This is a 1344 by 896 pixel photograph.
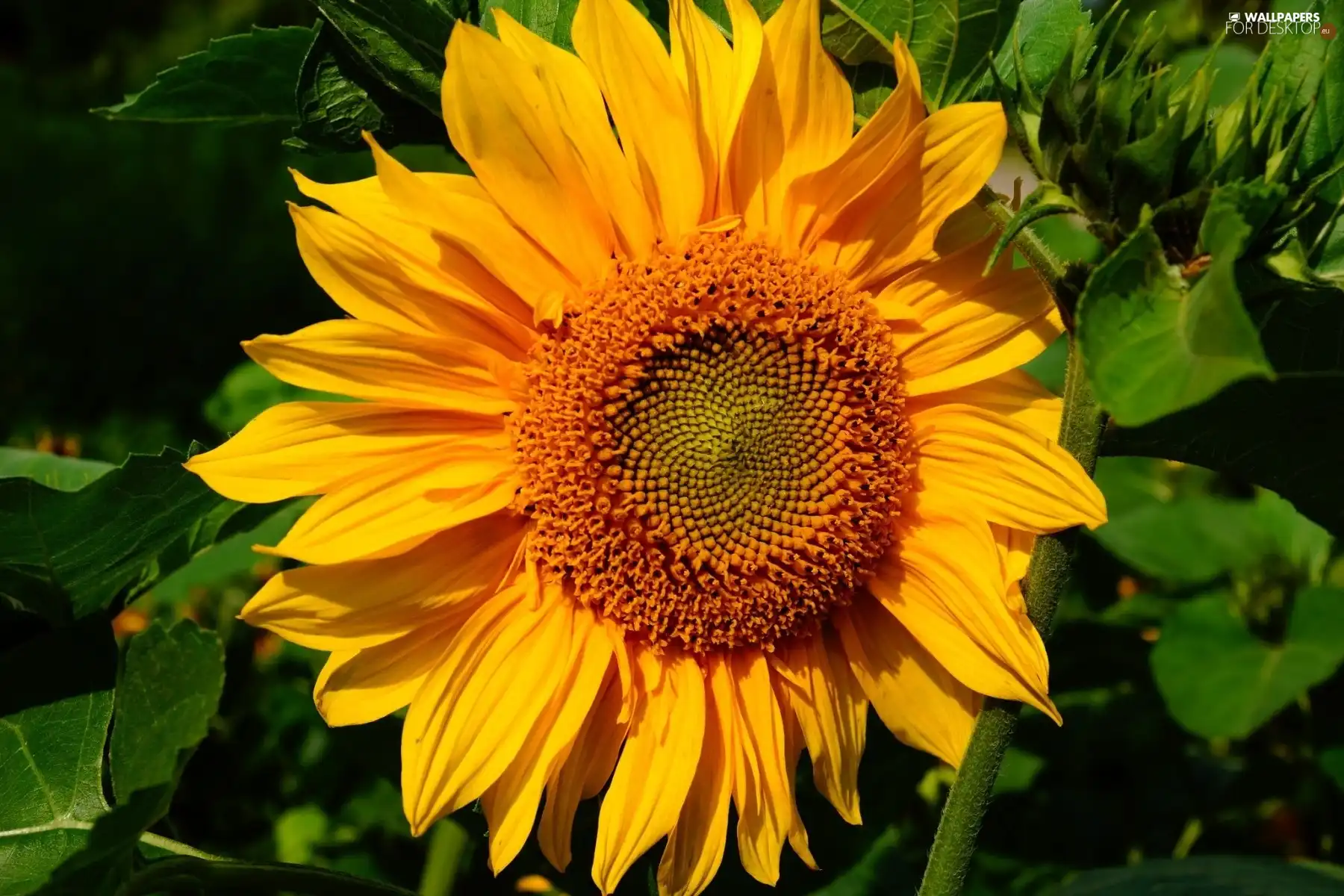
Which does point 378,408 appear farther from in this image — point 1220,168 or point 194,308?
point 194,308

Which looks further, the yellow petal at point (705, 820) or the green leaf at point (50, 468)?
the green leaf at point (50, 468)

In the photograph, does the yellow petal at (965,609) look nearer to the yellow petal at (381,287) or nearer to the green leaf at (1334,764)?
the yellow petal at (381,287)

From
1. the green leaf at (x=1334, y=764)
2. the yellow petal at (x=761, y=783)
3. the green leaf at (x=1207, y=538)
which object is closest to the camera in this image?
the yellow petal at (x=761, y=783)

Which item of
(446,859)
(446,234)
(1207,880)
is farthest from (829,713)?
(446,234)

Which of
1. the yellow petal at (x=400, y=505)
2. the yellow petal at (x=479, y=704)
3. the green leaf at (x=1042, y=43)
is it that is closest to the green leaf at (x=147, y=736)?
the yellow petal at (x=400, y=505)

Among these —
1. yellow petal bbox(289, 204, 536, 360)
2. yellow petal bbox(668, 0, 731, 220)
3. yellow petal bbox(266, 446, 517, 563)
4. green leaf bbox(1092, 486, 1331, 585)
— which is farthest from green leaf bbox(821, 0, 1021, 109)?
green leaf bbox(1092, 486, 1331, 585)

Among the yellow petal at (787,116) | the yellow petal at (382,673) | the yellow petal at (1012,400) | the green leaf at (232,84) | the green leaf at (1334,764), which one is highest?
the green leaf at (232,84)

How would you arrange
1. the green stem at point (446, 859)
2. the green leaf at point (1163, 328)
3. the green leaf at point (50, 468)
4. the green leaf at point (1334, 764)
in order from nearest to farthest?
the green leaf at point (1163, 328), the green stem at point (446, 859), the green leaf at point (50, 468), the green leaf at point (1334, 764)
